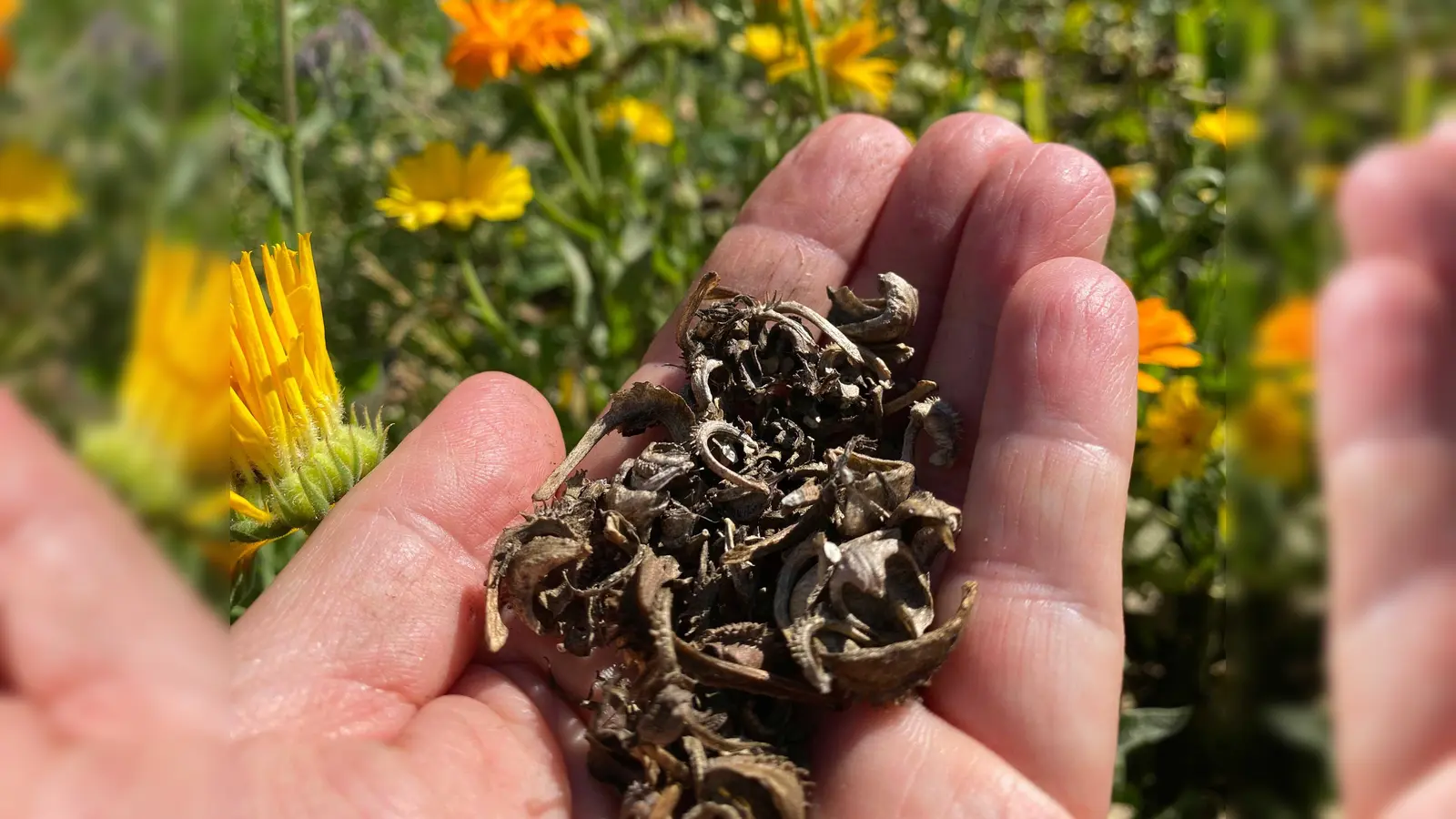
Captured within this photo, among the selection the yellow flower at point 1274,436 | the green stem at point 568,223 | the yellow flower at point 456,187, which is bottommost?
the green stem at point 568,223

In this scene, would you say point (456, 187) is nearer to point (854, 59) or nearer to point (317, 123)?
point (317, 123)

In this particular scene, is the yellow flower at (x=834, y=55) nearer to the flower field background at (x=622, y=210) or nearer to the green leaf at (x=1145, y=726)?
the flower field background at (x=622, y=210)

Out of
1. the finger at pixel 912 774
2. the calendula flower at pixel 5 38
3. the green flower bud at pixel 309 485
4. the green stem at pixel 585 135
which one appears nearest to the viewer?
the calendula flower at pixel 5 38

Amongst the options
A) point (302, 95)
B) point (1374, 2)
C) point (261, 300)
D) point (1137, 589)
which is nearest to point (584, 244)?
point (302, 95)

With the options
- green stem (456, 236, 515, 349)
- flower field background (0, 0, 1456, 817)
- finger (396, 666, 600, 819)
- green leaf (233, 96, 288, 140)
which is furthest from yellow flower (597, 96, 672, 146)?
finger (396, 666, 600, 819)

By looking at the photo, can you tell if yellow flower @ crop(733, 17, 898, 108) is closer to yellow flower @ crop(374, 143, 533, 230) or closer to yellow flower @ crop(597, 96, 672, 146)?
yellow flower @ crop(597, 96, 672, 146)

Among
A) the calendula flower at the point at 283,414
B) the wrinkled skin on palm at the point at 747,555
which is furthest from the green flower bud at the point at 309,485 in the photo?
the wrinkled skin on palm at the point at 747,555

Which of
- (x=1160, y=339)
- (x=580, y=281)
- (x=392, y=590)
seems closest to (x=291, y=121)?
(x=580, y=281)
